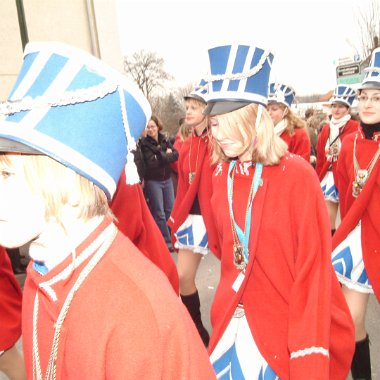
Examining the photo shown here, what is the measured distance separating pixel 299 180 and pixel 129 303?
1172 mm

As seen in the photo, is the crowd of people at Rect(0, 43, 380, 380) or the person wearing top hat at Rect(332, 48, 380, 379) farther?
the person wearing top hat at Rect(332, 48, 380, 379)

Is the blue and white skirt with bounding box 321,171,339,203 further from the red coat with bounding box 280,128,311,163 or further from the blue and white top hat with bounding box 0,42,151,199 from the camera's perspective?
the blue and white top hat with bounding box 0,42,151,199

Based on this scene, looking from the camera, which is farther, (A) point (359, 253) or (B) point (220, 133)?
(A) point (359, 253)

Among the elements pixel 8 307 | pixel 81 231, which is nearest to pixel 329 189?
pixel 8 307

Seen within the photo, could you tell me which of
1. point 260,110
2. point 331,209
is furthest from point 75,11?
point 260,110

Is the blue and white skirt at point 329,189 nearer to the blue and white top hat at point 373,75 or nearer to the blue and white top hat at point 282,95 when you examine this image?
the blue and white top hat at point 282,95

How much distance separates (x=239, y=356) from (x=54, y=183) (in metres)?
1.38

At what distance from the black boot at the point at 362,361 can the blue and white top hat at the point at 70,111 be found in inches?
91.9

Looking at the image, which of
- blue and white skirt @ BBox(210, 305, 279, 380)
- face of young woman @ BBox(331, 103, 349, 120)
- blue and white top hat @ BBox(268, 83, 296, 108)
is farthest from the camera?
face of young woman @ BBox(331, 103, 349, 120)

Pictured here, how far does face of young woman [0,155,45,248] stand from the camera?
1.08 m

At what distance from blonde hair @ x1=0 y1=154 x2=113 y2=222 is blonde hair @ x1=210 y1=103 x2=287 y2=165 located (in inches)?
42.0

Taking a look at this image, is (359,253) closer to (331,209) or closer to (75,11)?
(331,209)

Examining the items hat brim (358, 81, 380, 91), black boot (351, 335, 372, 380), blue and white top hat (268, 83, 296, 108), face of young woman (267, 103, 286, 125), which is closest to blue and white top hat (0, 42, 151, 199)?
black boot (351, 335, 372, 380)

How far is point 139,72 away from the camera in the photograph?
31.1 metres
